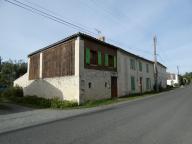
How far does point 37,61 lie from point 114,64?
956 centimetres

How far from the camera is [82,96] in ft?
57.6

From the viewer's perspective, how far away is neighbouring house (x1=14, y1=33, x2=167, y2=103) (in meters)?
18.1

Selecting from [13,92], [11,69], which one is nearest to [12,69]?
[11,69]

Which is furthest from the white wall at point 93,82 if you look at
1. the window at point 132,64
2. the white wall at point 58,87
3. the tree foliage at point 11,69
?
the tree foliage at point 11,69

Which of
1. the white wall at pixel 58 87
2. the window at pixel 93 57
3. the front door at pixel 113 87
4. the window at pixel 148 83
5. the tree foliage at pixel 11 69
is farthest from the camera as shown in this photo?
the tree foliage at pixel 11 69

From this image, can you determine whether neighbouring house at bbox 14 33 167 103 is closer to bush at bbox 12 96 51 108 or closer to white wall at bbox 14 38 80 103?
white wall at bbox 14 38 80 103

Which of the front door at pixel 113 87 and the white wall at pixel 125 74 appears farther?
the white wall at pixel 125 74

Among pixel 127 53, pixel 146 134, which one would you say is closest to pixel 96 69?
pixel 127 53

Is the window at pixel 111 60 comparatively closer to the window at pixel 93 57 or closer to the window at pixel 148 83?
the window at pixel 93 57

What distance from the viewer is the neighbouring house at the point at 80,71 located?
18.1 metres

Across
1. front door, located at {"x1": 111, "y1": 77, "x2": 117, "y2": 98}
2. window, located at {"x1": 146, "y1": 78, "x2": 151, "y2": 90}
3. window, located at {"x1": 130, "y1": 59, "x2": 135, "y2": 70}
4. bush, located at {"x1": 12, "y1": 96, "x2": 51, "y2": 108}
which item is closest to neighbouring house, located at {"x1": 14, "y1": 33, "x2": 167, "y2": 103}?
front door, located at {"x1": 111, "y1": 77, "x2": 117, "y2": 98}

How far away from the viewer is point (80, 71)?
17734mm

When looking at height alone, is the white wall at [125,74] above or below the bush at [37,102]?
above

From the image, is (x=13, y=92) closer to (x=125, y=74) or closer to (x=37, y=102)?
(x=37, y=102)
